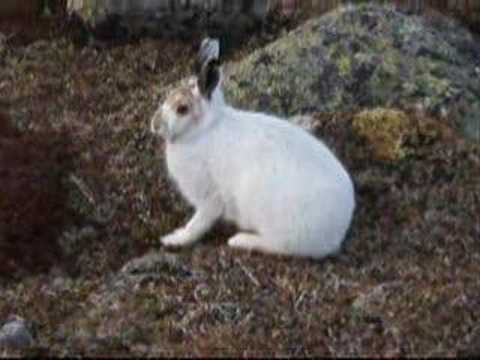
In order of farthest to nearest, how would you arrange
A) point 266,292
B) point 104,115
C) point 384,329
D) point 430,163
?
point 104,115 < point 430,163 < point 266,292 < point 384,329

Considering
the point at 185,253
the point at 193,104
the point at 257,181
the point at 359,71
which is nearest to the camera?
the point at 257,181

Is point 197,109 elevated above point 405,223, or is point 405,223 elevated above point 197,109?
point 197,109

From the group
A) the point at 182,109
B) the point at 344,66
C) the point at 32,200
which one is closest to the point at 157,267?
the point at 182,109

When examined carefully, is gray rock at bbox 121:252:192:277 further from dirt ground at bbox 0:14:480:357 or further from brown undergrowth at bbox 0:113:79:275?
brown undergrowth at bbox 0:113:79:275

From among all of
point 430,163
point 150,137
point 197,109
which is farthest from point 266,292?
point 150,137

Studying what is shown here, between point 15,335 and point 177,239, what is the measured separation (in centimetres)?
246

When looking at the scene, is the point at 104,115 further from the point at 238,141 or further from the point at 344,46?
the point at 238,141

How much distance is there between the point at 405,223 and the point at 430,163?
952mm

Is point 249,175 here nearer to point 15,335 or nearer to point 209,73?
point 209,73

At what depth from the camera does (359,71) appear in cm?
1451

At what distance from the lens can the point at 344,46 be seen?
14766 millimetres

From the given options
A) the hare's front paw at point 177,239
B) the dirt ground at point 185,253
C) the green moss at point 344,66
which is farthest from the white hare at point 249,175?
the green moss at point 344,66

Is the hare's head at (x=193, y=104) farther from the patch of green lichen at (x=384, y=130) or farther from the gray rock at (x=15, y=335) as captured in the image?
the gray rock at (x=15, y=335)

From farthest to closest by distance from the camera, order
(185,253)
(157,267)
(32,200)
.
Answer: (32,200) < (185,253) < (157,267)
